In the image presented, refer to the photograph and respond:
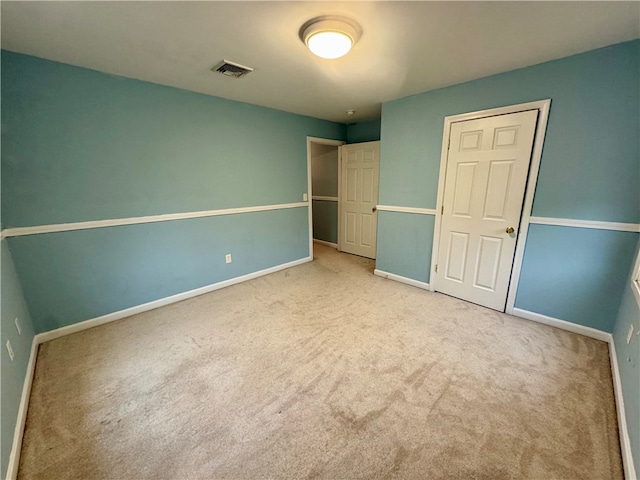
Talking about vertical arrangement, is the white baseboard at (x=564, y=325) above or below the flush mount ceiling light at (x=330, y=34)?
below

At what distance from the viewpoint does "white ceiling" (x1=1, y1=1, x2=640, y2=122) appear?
145 centimetres

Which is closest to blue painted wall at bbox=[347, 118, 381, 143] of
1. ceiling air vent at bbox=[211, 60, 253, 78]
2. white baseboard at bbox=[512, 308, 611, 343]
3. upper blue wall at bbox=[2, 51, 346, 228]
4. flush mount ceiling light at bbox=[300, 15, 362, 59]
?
upper blue wall at bbox=[2, 51, 346, 228]

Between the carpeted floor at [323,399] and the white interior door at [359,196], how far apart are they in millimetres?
2068

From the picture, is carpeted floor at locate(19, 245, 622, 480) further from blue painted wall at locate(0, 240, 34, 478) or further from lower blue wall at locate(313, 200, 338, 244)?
lower blue wall at locate(313, 200, 338, 244)

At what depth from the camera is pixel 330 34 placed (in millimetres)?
1600

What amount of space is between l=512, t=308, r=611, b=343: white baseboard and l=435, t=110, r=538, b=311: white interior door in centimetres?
18

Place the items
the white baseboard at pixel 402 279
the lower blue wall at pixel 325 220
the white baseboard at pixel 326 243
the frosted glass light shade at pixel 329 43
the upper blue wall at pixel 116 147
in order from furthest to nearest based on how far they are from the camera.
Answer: the white baseboard at pixel 326 243
the lower blue wall at pixel 325 220
the white baseboard at pixel 402 279
the upper blue wall at pixel 116 147
the frosted glass light shade at pixel 329 43

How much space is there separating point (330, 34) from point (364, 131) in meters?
2.89

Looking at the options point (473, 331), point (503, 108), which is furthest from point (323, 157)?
point (473, 331)

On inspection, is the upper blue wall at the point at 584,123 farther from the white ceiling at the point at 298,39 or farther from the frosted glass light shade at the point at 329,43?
the frosted glass light shade at the point at 329,43

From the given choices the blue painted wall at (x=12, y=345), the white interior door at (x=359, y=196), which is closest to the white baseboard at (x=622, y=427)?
the blue painted wall at (x=12, y=345)

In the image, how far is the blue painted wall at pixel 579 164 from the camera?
1.88 m

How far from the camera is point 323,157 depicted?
16.4 ft

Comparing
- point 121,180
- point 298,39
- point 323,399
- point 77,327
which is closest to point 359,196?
point 298,39
